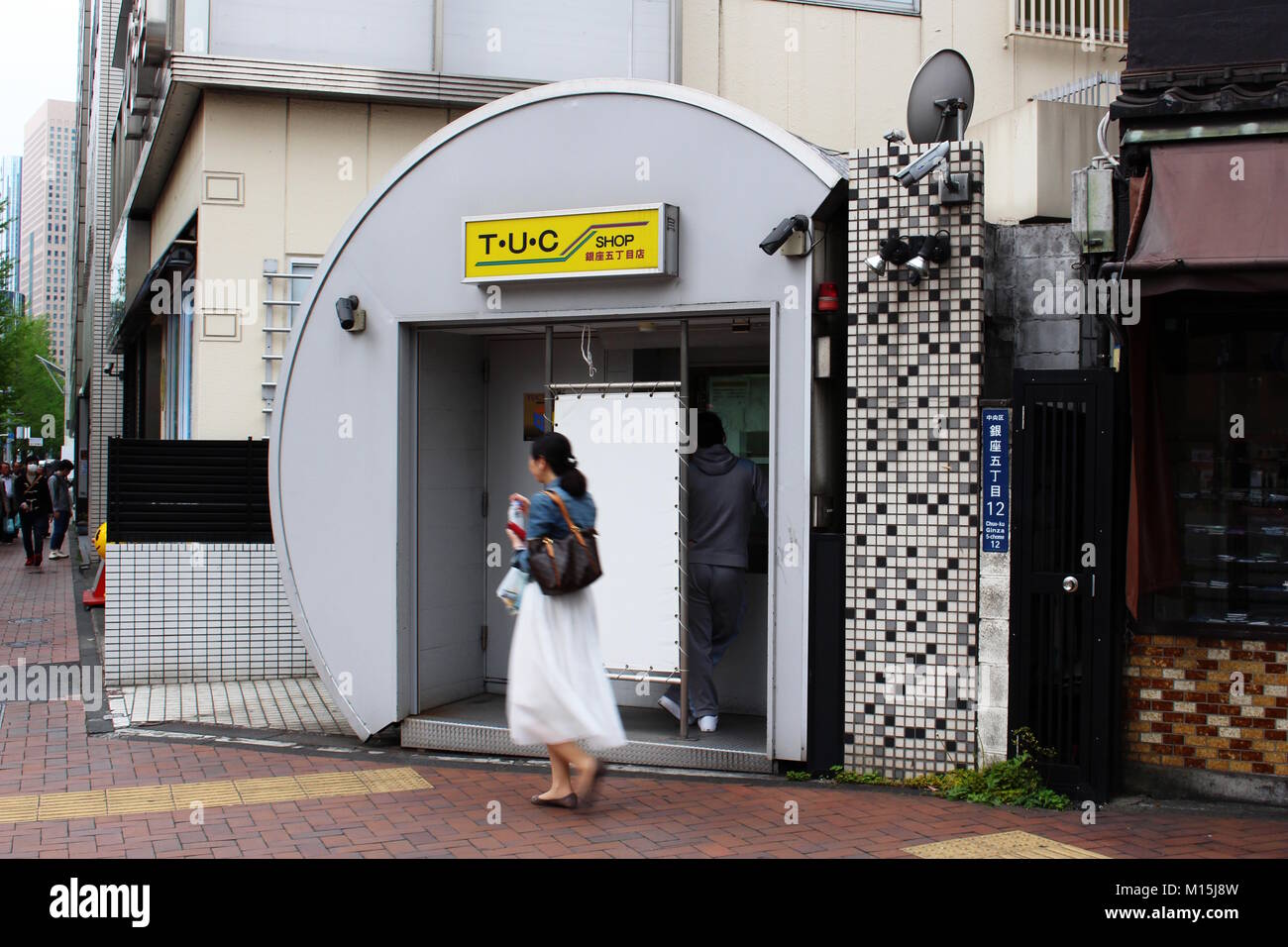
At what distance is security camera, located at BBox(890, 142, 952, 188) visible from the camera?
6.84m

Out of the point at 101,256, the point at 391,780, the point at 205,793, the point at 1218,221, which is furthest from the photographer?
the point at 101,256

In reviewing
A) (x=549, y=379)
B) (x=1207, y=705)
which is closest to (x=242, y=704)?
(x=549, y=379)

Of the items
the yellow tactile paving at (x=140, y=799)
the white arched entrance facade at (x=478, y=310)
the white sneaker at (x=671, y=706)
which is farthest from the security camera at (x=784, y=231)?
the yellow tactile paving at (x=140, y=799)

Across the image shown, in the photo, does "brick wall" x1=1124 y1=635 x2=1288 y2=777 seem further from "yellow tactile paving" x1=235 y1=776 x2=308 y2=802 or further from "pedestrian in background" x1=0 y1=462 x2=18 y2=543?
"pedestrian in background" x1=0 y1=462 x2=18 y2=543

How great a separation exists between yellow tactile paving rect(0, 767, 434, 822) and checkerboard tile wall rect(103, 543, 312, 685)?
11.5ft

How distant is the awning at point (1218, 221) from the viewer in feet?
19.8

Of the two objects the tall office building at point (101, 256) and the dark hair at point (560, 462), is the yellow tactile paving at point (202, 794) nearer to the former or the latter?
the dark hair at point (560, 462)

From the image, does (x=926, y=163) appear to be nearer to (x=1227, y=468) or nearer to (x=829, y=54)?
(x=1227, y=468)

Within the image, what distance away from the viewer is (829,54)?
46.3 feet

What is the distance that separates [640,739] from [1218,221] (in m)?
4.38

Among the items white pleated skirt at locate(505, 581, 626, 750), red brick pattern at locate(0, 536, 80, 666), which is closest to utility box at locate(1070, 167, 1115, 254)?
Result: white pleated skirt at locate(505, 581, 626, 750)

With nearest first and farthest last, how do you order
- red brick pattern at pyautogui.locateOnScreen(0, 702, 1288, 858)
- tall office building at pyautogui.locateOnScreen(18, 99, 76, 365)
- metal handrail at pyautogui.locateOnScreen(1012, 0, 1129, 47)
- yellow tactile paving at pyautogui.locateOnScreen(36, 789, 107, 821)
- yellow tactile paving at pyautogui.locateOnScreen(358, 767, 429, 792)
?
red brick pattern at pyautogui.locateOnScreen(0, 702, 1288, 858) → yellow tactile paving at pyautogui.locateOnScreen(36, 789, 107, 821) → yellow tactile paving at pyautogui.locateOnScreen(358, 767, 429, 792) → metal handrail at pyautogui.locateOnScreen(1012, 0, 1129, 47) → tall office building at pyautogui.locateOnScreen(18, 99, 76, 365)

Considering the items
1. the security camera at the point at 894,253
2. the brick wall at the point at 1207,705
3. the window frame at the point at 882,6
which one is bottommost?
the brick wall at the point at 1207,705

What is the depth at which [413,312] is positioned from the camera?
831 cm
